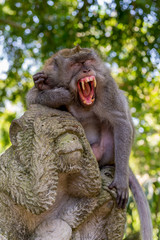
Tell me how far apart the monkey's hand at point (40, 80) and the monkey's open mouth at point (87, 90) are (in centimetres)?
41

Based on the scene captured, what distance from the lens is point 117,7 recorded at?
4.70 metres

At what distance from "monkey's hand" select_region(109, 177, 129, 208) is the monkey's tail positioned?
35 centimetres

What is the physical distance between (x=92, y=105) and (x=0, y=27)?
4.20m

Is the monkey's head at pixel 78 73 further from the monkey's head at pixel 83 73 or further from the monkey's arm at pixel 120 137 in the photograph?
the monkey's arm at pixel 120 137

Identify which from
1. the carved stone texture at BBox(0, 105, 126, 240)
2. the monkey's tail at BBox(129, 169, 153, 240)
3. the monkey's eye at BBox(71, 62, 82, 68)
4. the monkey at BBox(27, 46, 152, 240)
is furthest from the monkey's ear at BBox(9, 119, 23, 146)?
the monkey's tail at BBox(129, 169, 153, 240)

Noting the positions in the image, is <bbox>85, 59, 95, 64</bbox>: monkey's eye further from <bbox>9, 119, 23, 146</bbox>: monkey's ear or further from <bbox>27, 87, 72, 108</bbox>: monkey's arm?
<bbox>9, 119, 23, 146</bbox>: monkey's ear

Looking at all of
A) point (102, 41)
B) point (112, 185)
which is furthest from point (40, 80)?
point (102, 41)

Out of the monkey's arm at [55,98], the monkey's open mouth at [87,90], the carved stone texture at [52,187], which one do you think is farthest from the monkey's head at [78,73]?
the carved stone texture at [52,187]

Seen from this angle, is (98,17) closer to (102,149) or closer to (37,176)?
(102,149)

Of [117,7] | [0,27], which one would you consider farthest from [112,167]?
[0,27]

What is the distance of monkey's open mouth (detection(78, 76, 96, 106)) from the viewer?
9.00 ft

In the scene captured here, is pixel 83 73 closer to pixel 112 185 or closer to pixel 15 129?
pixel 15 129

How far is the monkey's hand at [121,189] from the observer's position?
8.30 feet

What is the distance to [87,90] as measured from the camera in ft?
9.11
